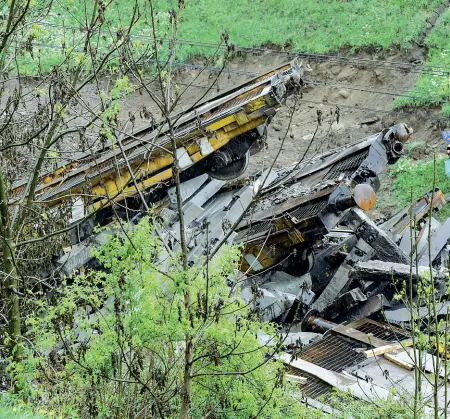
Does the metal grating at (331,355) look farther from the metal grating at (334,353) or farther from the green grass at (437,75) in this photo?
the green grass at (437,75)

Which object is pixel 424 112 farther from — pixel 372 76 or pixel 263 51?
pixel 263 51

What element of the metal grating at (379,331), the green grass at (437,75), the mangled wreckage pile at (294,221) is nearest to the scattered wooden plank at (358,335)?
the mangled wreckage pile at (294,221)

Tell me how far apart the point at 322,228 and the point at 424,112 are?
10.2 metres

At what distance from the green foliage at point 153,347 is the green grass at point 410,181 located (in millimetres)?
12875

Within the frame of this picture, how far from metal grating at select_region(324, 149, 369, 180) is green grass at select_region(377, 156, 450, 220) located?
5508mm

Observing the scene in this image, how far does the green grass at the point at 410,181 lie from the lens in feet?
65.7

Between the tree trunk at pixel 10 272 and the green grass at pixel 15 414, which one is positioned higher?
the tree trunk at pixel 10 272

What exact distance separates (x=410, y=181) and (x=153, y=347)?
14558 millimetres

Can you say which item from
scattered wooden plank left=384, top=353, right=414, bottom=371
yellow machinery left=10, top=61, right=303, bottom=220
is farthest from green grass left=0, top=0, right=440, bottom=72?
scattered wooden plank left=384, top=353, right=414, bottom=371

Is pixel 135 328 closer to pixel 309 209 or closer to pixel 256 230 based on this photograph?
pixel 309 209

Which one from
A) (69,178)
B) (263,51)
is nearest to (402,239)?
(69,178)

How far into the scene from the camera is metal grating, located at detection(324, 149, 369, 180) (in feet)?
46.5

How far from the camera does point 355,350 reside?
12117 mm

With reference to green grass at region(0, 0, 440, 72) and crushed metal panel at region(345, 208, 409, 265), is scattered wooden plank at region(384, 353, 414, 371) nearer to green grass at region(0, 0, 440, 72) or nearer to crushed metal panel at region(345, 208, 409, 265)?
crushed metal panel at region(345, 208, 409, 265)
